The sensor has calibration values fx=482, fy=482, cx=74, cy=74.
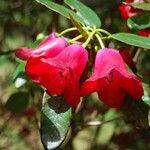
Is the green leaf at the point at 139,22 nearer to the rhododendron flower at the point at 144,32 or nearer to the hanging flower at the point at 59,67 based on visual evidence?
the rhododendron flower at the point at 144,32

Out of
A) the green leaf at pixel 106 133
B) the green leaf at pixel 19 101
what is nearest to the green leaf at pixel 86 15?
the green leaf at pixel 19 101

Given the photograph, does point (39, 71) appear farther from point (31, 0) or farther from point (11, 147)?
point (11, 147)

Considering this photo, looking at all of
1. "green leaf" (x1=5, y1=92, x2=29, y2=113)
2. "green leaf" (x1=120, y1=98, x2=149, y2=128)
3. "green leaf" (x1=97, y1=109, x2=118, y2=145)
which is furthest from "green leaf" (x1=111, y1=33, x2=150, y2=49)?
"green leaf" (x1=97, y1=109, x2=118, y2=145)

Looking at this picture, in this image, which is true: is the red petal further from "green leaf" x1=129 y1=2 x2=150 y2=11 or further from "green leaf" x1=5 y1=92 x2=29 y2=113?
"green leaf" x1=5 y1=92 x2=29 y2=113

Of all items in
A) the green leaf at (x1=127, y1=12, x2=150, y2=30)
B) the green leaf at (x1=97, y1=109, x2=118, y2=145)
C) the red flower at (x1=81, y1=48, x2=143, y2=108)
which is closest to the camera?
the red flower at (x1=81, y1=48, x2=143, y2=108)

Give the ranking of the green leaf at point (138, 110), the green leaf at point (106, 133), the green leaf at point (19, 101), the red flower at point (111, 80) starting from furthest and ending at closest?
the green leaf at point (106, 133), the green leaf at point (19, 101), the green leaf at point (138, 110), the red flower at point (111, 80)

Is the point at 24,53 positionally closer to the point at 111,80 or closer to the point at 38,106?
the point at 111,80

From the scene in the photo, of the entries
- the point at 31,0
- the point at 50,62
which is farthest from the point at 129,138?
the point at 50,62
